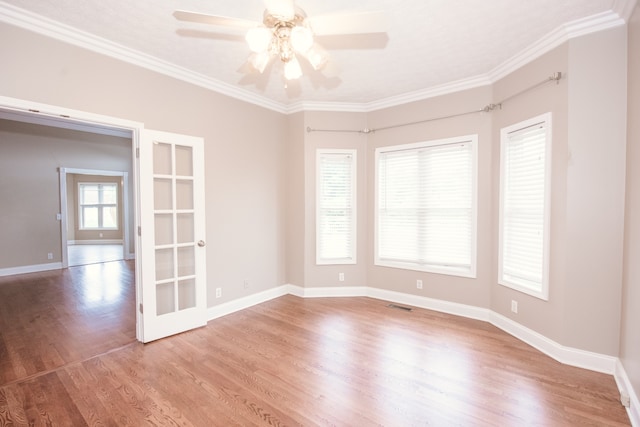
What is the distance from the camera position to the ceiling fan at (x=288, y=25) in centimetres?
157

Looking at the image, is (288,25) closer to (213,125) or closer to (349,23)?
(349,23)

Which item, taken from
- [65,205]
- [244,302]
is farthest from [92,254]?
[244,302]

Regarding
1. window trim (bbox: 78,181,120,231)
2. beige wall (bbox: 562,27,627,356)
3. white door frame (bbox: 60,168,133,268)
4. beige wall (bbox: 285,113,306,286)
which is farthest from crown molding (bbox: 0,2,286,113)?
window trim (bbox: 78,181,120,231)

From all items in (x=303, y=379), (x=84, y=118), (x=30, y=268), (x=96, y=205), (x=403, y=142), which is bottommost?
(x=303, y=379)

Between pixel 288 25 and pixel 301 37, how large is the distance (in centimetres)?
18

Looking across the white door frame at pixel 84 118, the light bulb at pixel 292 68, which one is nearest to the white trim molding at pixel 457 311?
the white door frame at pixel 84 118

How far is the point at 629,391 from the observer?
2.00 meters

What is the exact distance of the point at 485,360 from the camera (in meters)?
2.60

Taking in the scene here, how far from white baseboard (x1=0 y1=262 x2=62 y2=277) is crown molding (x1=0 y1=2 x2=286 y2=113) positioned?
19.4 feet

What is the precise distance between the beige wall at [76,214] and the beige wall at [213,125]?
837 cm

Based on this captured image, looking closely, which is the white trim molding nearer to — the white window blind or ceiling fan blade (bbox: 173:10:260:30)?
ceiling fan blade (bbox: 173:10:260:30)

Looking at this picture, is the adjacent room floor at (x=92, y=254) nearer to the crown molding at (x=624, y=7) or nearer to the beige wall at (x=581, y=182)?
the beige wall at (x=581, y=182)

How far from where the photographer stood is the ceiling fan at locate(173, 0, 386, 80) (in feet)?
5.15

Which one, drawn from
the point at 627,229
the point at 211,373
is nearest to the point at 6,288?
the point at 211,373
